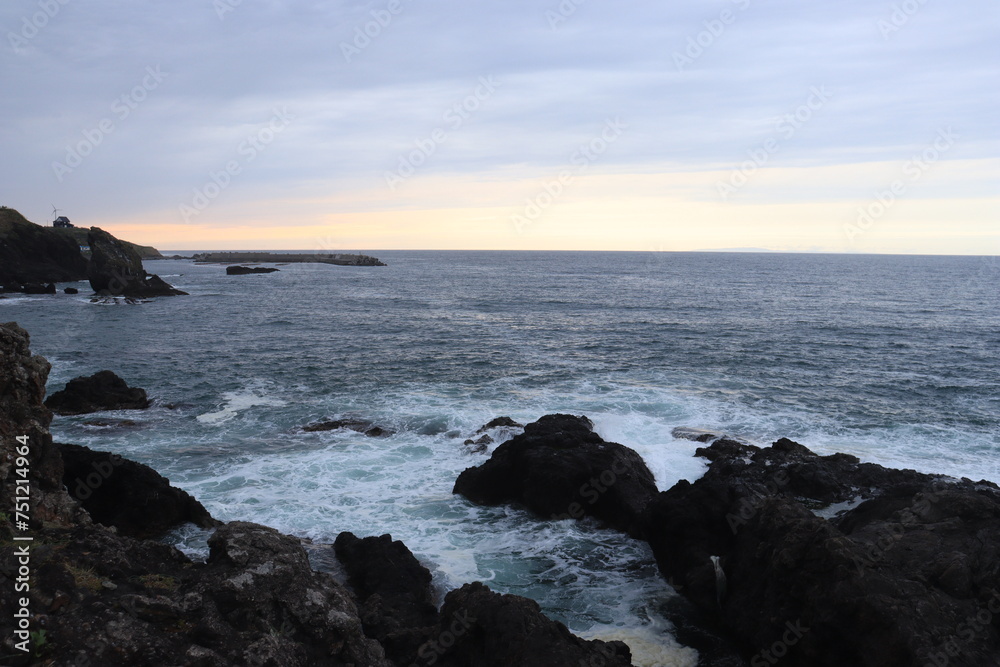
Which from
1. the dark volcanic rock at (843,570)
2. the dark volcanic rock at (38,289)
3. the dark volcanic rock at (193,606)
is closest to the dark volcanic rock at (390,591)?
the dark volcanic rock at (193,606)

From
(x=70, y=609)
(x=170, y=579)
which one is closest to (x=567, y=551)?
(x=170, y=579)

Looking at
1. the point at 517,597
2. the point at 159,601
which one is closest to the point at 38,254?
the point at 159,601

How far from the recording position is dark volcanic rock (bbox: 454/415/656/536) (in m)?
18.2

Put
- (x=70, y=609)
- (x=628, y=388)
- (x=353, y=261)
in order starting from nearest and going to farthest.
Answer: (x=70, y=609) < (x=628, y=388) < (x=353, y=261)

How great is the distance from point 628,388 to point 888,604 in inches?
865

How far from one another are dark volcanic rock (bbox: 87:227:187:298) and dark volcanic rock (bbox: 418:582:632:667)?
76.3 meters

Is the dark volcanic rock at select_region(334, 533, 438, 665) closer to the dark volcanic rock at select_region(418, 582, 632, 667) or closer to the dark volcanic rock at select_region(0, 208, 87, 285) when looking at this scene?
the dark volcanic rock at select_region(418, 582, 632, 667)

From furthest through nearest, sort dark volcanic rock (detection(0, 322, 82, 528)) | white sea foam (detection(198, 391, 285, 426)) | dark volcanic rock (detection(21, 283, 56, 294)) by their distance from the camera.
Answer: dark volcanic rock (detection(21, 283, 56, 294)), white sea foam (detection(198, 391, 285, 426)), dark volcanic rock (detection(0, 322, 82, 528))

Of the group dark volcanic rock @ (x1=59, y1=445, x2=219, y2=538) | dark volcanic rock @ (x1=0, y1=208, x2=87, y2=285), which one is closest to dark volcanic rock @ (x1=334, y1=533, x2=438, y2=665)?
dark volcanic rock @ (x1=59, y1=445, x2=219, y2=538)

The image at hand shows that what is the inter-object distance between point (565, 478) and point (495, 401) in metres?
11.8

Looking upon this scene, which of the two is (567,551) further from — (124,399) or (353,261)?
(353,261)

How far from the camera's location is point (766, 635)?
1181 centimetres

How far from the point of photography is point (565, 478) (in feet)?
60.8

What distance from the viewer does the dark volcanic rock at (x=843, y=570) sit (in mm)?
10320
